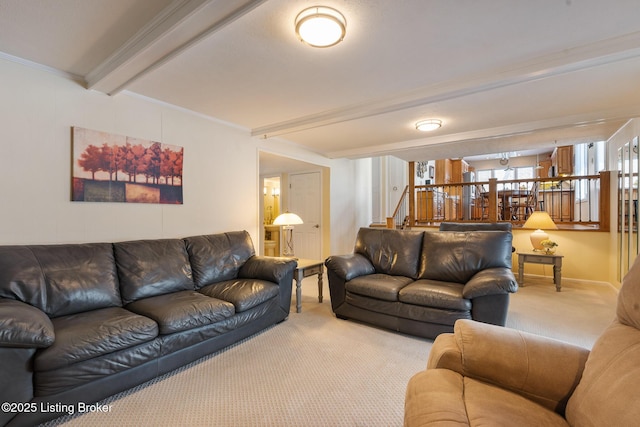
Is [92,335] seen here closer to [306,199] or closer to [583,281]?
[306,199]

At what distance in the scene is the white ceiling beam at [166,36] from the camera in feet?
5.36

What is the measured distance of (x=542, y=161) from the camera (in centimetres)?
981

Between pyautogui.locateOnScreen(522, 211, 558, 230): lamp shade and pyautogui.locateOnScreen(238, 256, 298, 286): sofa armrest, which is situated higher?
pyautogui.locateOnScreen(522, 211, 558, 230): lamp shade

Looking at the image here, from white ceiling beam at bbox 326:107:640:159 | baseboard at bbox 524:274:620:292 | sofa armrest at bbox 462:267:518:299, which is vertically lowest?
baseboard at bbox 524:274:620:292

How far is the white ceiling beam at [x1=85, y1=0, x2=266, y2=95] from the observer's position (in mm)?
1634

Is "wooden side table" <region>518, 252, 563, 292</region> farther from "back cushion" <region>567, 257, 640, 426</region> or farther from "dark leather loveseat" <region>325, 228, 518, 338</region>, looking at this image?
"back cushion" <region>567, 257, 640, 426</region>

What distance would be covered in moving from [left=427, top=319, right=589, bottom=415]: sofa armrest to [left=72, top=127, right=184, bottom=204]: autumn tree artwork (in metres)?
2.94

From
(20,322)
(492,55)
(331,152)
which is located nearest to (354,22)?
(492,55)

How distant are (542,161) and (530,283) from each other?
278 inches

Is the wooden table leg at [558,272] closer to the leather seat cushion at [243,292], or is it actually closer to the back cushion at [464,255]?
the back cushion at [464,255]

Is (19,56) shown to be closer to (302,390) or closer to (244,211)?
(244,211)

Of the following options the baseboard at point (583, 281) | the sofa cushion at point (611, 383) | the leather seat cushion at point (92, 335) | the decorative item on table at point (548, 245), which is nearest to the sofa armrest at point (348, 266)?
the leather seat cushion at point (92, 335)

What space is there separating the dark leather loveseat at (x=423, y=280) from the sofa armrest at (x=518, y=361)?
1.29 m

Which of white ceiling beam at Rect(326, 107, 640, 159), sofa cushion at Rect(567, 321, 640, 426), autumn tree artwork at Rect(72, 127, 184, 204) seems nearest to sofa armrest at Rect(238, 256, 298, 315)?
autumn tree artwork at Rect(72, 127, 184, 204)
